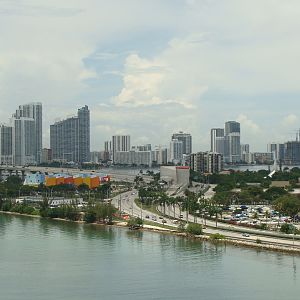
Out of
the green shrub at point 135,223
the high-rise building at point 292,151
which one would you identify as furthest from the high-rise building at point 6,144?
the green shrub at point 135,223

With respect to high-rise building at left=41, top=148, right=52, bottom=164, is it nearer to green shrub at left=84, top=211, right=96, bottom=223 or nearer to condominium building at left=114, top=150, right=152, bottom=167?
condominium building at left=114, top=150, right=152, bottom=167

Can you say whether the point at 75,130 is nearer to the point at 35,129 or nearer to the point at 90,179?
the point at 35,129

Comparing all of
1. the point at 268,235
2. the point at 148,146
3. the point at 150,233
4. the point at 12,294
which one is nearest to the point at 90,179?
the point at 150,233

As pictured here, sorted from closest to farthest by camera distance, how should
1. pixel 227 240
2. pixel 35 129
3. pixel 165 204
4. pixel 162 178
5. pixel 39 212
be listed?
pixel 227 240 → pixel 39 212 → pixel 165 204 → pixel 162 178 → pixel 35 129

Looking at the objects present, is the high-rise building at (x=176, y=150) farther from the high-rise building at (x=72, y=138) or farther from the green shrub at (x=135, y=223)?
the green shrub at (x=135, y=223)

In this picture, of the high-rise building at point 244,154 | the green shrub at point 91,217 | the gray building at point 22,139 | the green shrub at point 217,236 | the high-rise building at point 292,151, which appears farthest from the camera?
the high-rise building at point 244,154

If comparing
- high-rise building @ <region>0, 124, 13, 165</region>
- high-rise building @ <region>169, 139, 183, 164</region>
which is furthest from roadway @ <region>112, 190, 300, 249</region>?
high-rise building @ <region>169, 139, 183, 164</region>
